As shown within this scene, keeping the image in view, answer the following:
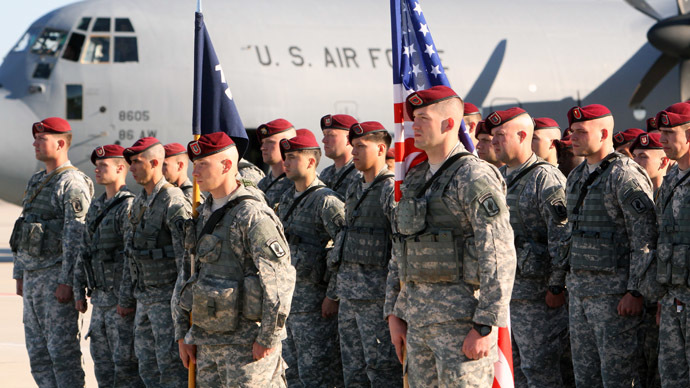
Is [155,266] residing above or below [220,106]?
below

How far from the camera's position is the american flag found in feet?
18.0

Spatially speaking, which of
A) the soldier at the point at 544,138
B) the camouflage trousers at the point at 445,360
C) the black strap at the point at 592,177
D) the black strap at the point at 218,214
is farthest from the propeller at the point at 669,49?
the camouflage trousers at the point at 445,360

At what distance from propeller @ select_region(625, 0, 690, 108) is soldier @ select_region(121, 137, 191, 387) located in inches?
399

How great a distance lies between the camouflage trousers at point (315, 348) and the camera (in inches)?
287

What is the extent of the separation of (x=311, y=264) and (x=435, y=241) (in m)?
2.71

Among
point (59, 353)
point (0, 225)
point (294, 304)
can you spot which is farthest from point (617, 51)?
point (0, 225)

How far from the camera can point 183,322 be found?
5.42 m

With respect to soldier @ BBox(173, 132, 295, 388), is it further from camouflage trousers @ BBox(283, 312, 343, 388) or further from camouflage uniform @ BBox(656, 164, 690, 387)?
camouflage uniform @ BBox(656, 164, 690, 387)

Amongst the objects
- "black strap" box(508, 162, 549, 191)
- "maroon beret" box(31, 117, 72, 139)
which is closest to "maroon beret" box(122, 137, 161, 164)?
"maroon beret" box(31, 117, 72, 139)

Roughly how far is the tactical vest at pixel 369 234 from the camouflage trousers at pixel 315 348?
0.76 metres

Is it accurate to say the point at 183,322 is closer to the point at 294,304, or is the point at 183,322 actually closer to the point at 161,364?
the point at 161,364

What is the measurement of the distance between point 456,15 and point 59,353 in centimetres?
996

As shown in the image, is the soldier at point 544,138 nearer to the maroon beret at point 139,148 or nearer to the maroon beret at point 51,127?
the maroon beret at point 139,148

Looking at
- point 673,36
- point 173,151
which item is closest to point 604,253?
point 173,151
